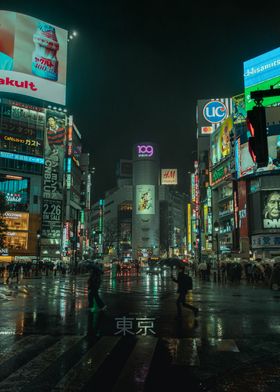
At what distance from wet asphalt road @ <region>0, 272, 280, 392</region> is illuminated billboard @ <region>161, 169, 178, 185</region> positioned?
141 metres

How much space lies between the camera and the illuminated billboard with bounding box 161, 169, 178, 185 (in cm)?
15488

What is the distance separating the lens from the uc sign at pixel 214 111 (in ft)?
325

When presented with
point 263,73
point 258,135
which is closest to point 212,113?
point 263,73

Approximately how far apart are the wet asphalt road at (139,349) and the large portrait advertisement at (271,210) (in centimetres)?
4386

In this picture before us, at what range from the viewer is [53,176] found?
8481 centimetres

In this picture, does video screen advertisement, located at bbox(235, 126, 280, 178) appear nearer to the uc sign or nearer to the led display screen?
the uc sign

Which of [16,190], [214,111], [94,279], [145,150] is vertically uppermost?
[145,150]

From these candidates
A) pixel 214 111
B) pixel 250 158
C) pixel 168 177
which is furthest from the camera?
pixel 168 177

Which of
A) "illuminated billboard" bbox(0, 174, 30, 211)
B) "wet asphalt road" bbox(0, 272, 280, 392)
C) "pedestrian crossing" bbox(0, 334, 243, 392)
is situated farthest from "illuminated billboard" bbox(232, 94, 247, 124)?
"pedestrian crossing" bbox(0, 334, 243, 392)

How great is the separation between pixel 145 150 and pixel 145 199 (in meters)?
17.6

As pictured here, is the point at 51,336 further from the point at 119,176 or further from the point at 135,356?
the point at 119,176

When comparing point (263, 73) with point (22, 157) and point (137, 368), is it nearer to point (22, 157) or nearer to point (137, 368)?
point (22, 157)

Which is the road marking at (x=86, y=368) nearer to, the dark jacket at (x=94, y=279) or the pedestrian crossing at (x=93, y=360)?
the pedestrian crossing at (x=93, y=360)

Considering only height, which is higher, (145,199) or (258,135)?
(145,199)
